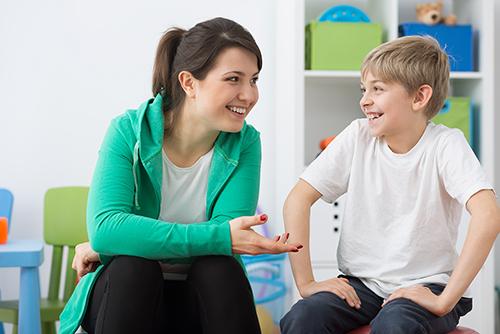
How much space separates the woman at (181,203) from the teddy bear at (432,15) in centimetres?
136

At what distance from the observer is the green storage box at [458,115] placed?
2898mm

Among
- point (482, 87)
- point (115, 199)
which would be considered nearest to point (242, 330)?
point (115, 199)

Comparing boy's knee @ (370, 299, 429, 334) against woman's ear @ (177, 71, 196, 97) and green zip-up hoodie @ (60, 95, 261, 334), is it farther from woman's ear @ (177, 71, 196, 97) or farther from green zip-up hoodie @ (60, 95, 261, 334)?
woman's ear @ (177, 71, 196, 97)

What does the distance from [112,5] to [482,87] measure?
4.85 feet

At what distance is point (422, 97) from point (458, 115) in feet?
3.82

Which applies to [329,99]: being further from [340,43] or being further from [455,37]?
[455,37]

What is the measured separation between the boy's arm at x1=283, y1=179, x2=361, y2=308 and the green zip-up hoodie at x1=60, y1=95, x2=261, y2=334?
95 millimetres

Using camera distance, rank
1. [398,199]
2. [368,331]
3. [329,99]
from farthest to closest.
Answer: [329,99] < [398,199] < [368,331]

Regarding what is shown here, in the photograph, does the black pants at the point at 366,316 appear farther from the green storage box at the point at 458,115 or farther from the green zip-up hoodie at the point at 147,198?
the green storage box at the point at 458,115

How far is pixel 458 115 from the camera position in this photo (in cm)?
290

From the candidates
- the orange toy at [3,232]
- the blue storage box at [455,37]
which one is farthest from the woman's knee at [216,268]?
the blue storage box at [455,37]

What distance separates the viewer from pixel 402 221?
175 cm

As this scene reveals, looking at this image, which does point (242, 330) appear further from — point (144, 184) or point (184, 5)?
point (184, 5)

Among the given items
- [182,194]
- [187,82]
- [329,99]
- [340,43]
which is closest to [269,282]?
[329,99]
